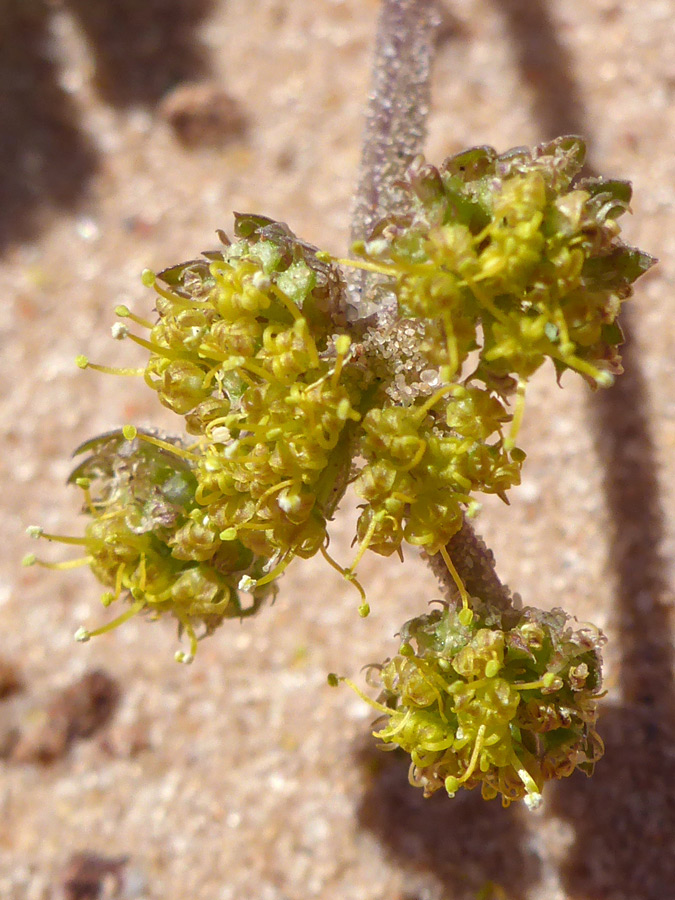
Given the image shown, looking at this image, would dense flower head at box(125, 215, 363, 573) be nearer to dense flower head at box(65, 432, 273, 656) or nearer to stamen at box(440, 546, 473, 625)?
dense flower head at box(65, 432, 273, 656)

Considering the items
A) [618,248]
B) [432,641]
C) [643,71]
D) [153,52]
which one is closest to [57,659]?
[432,641]

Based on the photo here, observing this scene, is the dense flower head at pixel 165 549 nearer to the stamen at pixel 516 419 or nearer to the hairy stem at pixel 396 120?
the hairy stem at pixel 396 120

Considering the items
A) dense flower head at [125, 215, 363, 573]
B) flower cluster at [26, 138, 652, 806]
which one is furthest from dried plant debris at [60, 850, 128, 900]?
dense flower head at [125, 215, 363, 573]

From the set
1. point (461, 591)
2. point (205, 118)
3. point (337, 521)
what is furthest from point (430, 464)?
point (205, 118)

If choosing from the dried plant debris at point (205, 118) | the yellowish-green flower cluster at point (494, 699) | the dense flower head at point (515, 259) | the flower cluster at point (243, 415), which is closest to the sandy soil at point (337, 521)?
the dried plant debris at point (205, 118)

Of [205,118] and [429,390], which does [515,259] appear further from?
[205,118]

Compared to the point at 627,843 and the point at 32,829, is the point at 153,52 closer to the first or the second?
the point at 32,829
